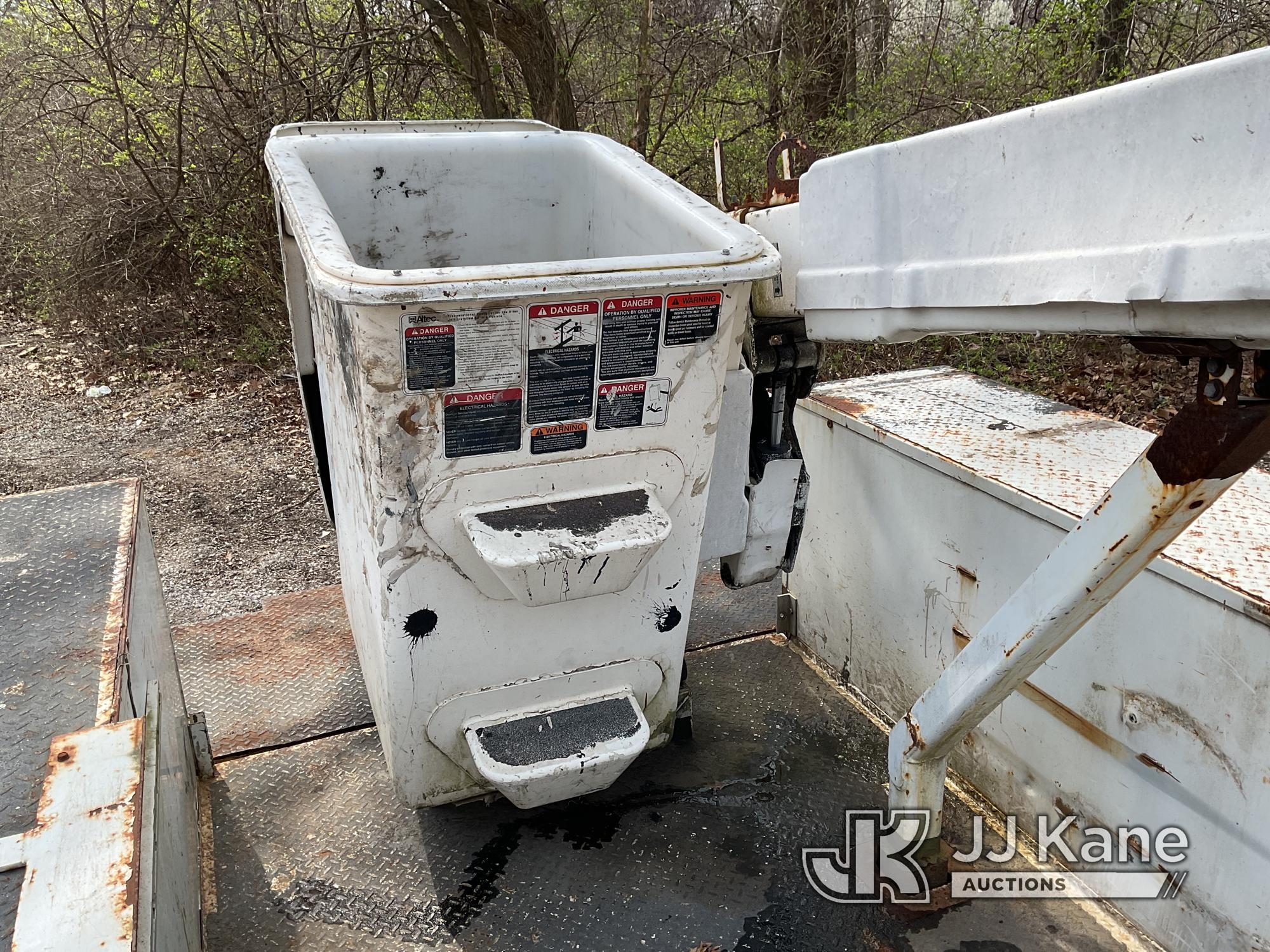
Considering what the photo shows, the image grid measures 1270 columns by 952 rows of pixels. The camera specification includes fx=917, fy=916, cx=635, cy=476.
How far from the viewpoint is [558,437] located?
1.50 meters

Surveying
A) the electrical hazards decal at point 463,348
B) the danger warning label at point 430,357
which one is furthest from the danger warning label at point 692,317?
the danger warning label at point 430,357

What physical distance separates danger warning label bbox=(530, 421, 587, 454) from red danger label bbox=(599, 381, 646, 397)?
6 centimetres

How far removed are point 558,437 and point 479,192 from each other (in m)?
0.84

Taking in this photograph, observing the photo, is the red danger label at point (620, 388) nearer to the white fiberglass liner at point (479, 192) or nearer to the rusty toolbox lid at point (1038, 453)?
the white fiberglass liner at point (479, 192)

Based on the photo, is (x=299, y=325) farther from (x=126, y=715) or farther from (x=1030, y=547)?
(x=1030, y=547)

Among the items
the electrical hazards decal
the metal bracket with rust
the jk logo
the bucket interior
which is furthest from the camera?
the bucket interior

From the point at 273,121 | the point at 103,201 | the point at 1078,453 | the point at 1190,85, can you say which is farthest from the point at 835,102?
the point at 1190,85

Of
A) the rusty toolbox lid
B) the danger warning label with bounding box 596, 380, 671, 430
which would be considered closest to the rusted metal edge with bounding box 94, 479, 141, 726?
the danger warning label with bounding box 596, 380, 671, 430

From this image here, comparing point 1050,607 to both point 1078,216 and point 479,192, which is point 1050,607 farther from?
point 479,192

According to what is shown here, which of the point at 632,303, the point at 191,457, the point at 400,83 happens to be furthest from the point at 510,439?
the point at 400,83

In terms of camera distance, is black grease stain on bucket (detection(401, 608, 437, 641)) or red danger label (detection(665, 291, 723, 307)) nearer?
red danger label (detection(665, 291, 723, 307))

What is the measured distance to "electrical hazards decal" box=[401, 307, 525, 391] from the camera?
133 centimetres

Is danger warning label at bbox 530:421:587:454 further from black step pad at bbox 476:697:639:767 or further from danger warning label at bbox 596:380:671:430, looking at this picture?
black step pad at bbox 476:697:639:767

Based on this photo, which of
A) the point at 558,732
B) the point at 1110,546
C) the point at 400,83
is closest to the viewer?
the point at 1110,546
